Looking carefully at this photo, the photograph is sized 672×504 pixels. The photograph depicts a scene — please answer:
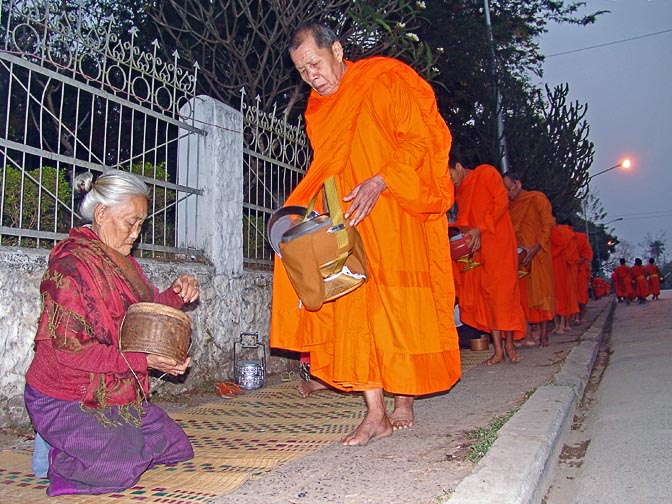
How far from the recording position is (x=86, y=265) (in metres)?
2.45

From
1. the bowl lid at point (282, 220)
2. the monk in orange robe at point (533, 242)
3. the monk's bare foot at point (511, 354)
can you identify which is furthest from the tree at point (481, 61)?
the bowl lid at point (282, 220)

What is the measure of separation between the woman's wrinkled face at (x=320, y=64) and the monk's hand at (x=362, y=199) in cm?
68

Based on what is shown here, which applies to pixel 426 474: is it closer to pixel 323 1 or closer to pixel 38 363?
pixel 38 363

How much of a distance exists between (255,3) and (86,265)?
6.73 meters

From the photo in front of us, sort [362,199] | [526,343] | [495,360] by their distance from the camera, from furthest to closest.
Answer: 1. [526,343]
2. [495,360]
3. [362,199]

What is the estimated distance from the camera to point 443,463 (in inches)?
101

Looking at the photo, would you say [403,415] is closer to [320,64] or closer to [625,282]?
[320,64]

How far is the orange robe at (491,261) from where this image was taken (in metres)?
5.82

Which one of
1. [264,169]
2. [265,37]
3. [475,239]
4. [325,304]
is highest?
[265,37]

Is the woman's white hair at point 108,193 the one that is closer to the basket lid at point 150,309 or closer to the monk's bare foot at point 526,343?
the basket lid at point 150,309

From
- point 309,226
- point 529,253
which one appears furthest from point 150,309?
point 529,253

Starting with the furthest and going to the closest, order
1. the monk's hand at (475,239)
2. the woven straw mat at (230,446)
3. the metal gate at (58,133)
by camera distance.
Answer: the monk's hand at (475,239), the metal gate at (58,133), the woven straw mat at (230,446)

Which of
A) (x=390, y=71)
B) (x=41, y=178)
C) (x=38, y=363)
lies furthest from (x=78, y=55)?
(x=38, y=363)

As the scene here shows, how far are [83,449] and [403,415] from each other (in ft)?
5.18
